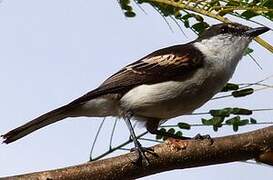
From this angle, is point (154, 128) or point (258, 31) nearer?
point (258, 31)

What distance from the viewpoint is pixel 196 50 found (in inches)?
161

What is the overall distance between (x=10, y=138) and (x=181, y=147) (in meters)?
1.18

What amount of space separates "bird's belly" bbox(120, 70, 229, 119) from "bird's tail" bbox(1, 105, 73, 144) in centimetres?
37

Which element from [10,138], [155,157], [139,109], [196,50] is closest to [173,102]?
[139,109]

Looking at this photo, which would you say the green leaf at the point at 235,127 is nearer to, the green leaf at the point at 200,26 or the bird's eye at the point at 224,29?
the green leaf at the point at 200,26

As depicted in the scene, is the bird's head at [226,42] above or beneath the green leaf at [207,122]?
above

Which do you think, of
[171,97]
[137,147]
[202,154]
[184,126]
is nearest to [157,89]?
[171,97]

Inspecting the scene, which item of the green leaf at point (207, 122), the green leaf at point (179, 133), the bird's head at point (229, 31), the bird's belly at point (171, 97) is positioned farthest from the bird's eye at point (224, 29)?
the green leaf at point (207, 122)

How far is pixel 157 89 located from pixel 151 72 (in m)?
0.20

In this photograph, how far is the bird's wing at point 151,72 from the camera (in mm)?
3818

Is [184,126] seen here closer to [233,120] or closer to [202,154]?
[233,120]

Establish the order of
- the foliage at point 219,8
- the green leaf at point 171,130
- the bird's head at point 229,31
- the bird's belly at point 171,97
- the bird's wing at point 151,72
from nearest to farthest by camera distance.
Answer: the foliage at point 219,8
the green leaf at point 171,130
the bird's belly at point 171,97
the bird's wing at point 151,72
the bird's head at point 229,31

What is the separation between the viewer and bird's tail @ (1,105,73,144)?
3.23m

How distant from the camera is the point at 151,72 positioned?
3.93 metres
